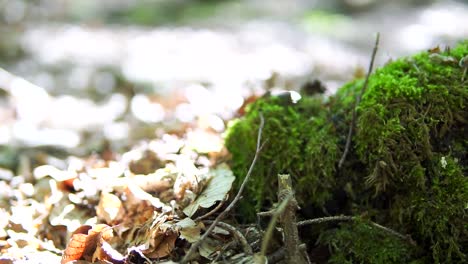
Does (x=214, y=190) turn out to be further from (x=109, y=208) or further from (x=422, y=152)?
(x=422, y=152)

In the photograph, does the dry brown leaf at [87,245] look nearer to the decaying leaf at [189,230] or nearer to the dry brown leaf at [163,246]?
the dry brown leaf at [163,246]

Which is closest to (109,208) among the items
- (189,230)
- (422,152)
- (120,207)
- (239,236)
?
(120,207)

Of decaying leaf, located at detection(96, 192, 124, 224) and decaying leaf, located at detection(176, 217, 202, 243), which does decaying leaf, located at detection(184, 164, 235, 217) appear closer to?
decaying leaf, located at detection(176, 217, 202, 243)

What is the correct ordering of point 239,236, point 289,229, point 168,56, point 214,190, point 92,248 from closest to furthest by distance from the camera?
point 289,229
point 239,236
point 92,248
point 214,190
point 168,56

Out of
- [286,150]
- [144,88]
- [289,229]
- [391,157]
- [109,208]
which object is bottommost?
[144,88]

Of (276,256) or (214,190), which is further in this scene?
(214,190)

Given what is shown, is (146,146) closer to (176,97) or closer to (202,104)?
(202,104)

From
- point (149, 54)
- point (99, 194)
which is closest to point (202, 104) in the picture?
point (99, 194)

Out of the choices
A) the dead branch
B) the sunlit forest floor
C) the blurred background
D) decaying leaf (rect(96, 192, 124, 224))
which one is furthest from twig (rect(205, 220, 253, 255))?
the blurred background
